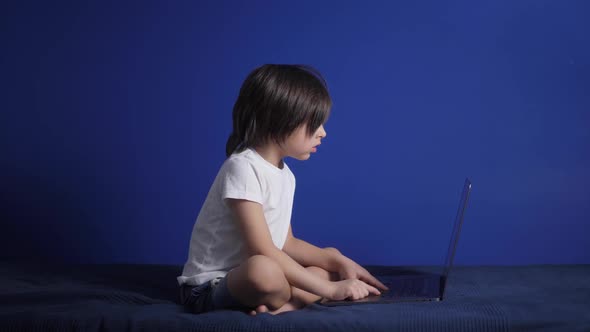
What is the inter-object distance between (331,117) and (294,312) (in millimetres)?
965

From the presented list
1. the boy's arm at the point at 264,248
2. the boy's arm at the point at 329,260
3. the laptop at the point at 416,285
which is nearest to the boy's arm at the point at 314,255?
the boy's arm at the point at 329,260

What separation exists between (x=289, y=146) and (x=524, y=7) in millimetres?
1102

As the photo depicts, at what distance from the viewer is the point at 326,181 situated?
7.63 ft

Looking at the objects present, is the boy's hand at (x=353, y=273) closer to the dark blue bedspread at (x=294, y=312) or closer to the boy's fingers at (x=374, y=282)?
the boy's fingers at (x=374, y=282)

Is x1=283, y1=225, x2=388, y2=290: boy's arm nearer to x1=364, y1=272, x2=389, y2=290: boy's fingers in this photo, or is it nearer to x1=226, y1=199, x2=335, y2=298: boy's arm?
x1=364, y1=272, x2=389, y2=290: boy's fingers

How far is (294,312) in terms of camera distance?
1.47 metres

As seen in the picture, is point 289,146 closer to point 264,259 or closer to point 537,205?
point 264,259

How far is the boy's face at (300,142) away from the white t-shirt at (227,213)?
0.06 meters

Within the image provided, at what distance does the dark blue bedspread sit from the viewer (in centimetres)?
139

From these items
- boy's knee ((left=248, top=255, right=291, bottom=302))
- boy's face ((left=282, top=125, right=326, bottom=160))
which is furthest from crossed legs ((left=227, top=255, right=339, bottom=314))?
boy's face ((left=282, top=125, right=326, bottom=160))

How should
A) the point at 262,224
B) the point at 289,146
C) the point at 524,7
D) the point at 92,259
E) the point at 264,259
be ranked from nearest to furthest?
the point at 264,259
the point at 262,224
the point at 289,146
the point at 524,7
the point at 92,259

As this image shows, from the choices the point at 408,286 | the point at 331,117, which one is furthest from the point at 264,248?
the point at 331,117

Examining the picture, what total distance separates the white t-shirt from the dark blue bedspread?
11 centimetres

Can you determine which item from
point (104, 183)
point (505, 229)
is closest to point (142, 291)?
point (104, 183)
